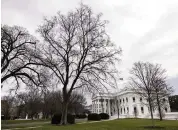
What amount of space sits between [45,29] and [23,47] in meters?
3.95

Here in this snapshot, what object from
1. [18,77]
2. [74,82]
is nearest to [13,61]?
[18,77]

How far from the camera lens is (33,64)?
23016 millimetres

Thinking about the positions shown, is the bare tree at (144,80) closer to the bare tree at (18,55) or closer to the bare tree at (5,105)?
the bare tree at (18,55)

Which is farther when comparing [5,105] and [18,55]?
[5,105]

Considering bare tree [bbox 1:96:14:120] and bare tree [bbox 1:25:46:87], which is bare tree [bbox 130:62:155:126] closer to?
bare tree [bbox 1:25:46:87]

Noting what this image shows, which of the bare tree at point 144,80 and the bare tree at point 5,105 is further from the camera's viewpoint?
the bare tree at point 5,105

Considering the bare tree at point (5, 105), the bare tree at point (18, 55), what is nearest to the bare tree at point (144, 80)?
the bare tree at point (18, 55)

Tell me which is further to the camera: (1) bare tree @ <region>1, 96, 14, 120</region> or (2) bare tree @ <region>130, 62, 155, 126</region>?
(1) bare tree @ <region>1, 96, 14, 120</region>

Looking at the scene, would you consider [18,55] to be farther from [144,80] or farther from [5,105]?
[5,105]

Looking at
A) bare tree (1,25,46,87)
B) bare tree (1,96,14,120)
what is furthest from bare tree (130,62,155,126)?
bare tree (1,96,14,120)

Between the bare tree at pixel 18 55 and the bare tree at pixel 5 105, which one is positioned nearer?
the bare tree at pixel 18 55

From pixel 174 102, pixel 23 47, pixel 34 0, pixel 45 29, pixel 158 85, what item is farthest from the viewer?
pixel 174 102

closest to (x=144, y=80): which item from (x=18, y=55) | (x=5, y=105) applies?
(x=18, y=55)

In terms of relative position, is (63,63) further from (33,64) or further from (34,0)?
(34,0)
